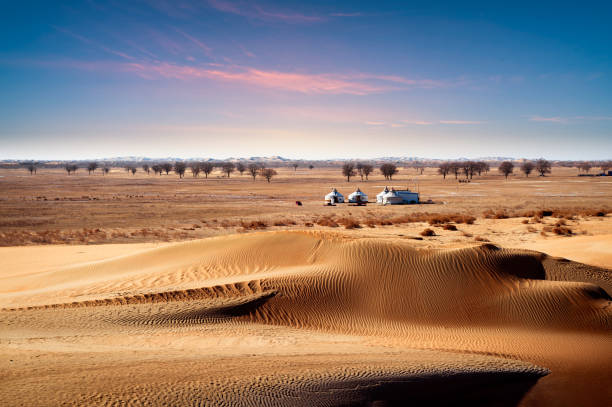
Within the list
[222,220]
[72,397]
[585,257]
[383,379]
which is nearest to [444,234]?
[585,257]

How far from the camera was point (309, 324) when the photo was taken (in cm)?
1112

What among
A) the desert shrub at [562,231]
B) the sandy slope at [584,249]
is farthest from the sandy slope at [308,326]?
the desert shrub at [562,231]

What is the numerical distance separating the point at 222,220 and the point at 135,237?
10.1 meters

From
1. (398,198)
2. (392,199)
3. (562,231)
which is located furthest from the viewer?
(398,198)

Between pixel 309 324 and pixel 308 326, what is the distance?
10 cm

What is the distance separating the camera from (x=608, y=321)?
1207 cm

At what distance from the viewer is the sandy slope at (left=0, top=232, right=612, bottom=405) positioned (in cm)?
643

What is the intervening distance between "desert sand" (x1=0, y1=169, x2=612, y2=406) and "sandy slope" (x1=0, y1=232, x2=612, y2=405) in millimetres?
35

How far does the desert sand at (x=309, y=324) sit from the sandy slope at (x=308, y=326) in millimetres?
35

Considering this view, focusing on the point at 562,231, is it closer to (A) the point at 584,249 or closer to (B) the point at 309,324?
(A) the point at 584,249

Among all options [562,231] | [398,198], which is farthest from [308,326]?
[398,198]

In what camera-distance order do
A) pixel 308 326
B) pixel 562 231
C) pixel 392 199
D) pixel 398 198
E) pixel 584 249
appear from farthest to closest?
pixel 398 198, pixel 392 199, pixel 562 231, pixel 584 249, pixel 308 326

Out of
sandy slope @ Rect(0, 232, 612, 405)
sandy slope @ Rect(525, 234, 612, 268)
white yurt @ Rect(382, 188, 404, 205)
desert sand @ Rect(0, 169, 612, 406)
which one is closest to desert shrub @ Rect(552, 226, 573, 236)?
sandy slope @ Rect(525, 234, 612, 268)

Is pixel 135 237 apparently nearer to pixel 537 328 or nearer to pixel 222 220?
pixel 222 220
